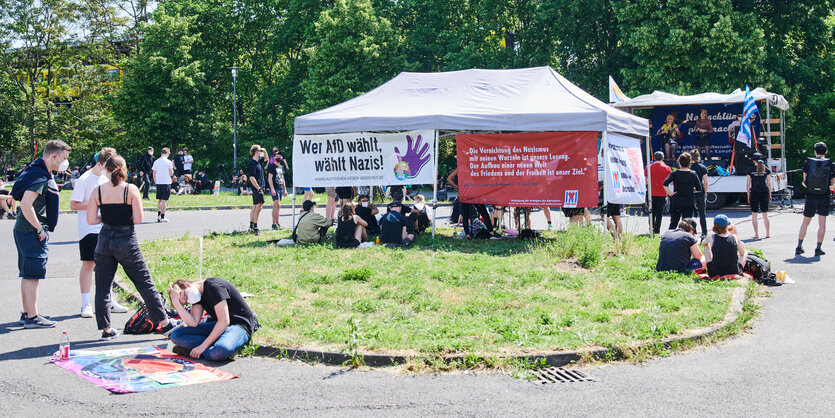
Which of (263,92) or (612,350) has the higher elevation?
(263,92)

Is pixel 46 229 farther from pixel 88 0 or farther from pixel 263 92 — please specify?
pixel 88 0

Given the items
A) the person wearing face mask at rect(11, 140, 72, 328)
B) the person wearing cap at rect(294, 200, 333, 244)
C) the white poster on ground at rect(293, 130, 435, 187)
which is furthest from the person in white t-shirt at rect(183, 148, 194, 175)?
the person wearing face mask at rect(11, 140, 72, 328)

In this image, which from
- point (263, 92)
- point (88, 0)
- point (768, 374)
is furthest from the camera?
point (88, 0)

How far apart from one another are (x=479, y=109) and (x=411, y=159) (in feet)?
5.43

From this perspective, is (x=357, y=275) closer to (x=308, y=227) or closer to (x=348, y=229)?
(x=348, y=229)

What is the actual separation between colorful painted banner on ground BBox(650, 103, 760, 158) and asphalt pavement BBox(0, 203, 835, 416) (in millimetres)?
17192

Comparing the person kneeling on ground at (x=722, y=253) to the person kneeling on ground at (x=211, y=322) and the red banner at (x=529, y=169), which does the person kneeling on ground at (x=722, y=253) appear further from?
the person kneeling on ground at (x=211, y=322)

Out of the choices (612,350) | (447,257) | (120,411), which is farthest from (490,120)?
(120,411)

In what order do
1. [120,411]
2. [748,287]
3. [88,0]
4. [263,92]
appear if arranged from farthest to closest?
[88,0] → [263,92] → [748,287] → [120,411]

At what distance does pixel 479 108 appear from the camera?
13562 millimetres

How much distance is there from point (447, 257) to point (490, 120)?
3.03 meters

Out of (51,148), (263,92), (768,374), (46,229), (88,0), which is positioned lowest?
(768,374)

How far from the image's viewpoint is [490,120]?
513 inches

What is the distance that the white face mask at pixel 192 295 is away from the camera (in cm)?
638
